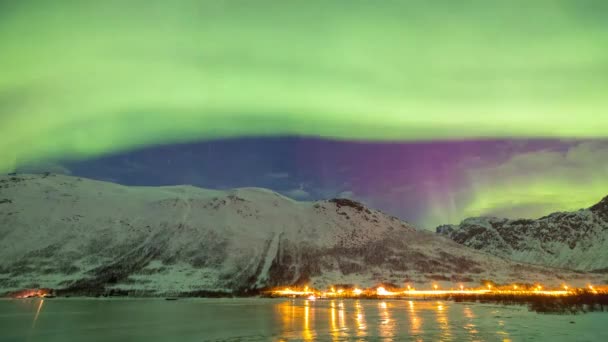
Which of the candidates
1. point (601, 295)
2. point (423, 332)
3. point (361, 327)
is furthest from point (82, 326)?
point (601, 295)

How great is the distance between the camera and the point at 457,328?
6831 centimetres

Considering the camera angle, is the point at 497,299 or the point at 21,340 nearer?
the point at 21,340

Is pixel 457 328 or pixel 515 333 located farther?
pixel 457 328

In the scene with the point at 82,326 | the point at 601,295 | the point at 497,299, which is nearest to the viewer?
the point at 82,326

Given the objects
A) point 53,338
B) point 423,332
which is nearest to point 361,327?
point 423,332

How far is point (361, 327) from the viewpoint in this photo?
71312 mm

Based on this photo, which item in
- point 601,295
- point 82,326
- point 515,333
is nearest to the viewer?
point 515,333

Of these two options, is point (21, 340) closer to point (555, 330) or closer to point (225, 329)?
point (225, 329)

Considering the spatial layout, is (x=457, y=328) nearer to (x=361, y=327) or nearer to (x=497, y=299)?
(x=361, y=327)

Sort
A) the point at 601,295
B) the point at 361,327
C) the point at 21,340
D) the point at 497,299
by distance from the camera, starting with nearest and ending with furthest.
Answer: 1. the point at 21,340
2. the point at 361,327
3. the point at 601,295
4. the point at 497,299

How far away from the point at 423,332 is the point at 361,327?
10.8 meters

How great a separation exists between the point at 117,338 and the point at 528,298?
432 feet

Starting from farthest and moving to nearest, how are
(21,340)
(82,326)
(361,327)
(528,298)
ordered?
(528,298) → (82,326) → (361,327) → (21,340)

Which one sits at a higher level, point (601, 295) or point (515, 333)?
point (601, 295)
